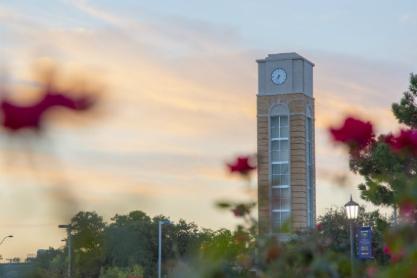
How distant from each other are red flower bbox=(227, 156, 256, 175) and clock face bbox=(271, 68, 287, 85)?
107 metres

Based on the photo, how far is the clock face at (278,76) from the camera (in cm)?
11300

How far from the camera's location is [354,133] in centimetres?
494

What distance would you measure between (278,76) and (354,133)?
359 feet

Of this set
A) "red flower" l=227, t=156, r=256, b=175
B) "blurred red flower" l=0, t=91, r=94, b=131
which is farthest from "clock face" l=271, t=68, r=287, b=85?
"blurred red flower" l=0, t=91, r=94, b=131

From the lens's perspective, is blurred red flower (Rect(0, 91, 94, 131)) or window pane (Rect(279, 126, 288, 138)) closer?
blurred red flower (Rect(0, 91, 94, 131))

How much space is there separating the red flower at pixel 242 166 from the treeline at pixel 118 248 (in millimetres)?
424

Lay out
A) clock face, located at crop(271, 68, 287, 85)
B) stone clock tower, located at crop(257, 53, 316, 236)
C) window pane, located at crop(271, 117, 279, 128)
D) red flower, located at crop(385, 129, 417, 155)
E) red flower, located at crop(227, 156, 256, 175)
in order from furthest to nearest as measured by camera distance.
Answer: window pane, located at crop(271, 117, 279, 128) → clock face, located at crop(271, 68, 287, 85) → stone clock tower, located at crop(257, 53, 316, 236) → red flower, located at crop(227, 156, 256, 175) → red flower, located at crop(385, 129, 417, 155)

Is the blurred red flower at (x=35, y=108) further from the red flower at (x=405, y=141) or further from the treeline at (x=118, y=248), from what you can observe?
the red flower at (x=405, y=141)

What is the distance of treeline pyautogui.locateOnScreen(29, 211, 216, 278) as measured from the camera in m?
2.74

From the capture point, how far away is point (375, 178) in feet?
16.0

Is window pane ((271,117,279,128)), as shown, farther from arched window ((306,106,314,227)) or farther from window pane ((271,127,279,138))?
arched window ((306,106,314,227))

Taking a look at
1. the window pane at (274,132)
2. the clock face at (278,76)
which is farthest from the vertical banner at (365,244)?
the clock face at (278,76)

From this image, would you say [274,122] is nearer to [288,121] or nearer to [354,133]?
[288,121]

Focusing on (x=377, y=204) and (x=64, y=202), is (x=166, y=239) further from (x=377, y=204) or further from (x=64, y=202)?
(x=64, y=202)
